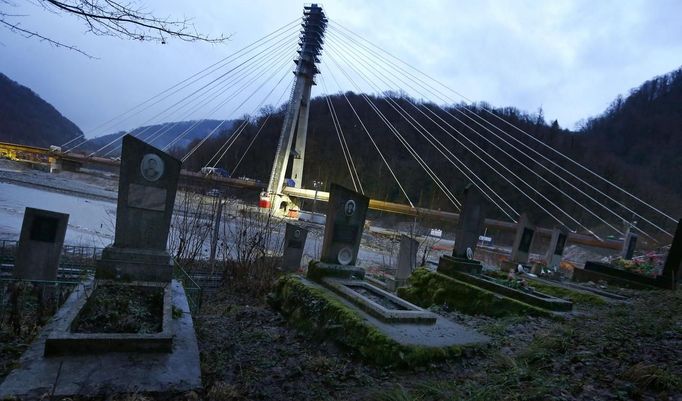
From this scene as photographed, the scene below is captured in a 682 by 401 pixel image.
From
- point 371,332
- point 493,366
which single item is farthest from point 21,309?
point 493,366

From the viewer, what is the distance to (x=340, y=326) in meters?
4.68

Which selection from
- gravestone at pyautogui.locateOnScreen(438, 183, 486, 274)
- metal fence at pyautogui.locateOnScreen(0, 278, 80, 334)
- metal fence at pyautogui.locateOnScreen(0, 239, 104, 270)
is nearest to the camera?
metal fence at pyautogui.locateOnScreen(0, 278, 80, 334)

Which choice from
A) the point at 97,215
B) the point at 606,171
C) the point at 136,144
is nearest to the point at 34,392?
the point at 136,144

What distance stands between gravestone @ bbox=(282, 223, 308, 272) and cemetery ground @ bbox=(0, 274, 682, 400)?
→ 14.6 ft

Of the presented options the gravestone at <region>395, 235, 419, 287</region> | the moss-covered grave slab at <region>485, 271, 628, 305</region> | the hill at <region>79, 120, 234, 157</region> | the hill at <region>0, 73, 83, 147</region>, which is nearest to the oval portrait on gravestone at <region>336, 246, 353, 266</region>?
the moss-covered grave slab at <region>485, 271, 628, 305</region>

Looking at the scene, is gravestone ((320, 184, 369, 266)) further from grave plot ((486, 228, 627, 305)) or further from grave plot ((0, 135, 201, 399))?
grave plot ((486, 228, 627, 305))

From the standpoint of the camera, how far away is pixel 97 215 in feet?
63.4

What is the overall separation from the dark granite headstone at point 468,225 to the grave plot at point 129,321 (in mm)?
5464

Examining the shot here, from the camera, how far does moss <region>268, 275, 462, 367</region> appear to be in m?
3.94

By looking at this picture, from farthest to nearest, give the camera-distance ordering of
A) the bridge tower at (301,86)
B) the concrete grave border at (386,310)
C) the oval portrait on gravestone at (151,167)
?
the bridge tower at (301,86) → the oval portrait on gravestone at (151,167) → the concrete grave border at (386,310)

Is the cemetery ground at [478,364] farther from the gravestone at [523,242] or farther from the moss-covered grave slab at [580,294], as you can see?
the gravestone at [523,242]

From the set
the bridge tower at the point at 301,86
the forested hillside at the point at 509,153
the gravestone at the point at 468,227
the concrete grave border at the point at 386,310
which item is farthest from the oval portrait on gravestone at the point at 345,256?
the forested hillside at the point at 509,153

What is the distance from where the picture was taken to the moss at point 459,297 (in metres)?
6.32

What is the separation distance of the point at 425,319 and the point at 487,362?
1.08 m
